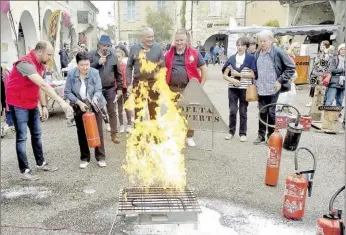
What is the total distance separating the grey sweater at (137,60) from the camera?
6051 millimetres

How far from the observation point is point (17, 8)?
12891mm

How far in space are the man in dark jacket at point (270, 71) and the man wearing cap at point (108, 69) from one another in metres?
2.48

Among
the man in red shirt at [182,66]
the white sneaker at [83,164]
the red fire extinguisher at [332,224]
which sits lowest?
the white sneaker at [83,164]

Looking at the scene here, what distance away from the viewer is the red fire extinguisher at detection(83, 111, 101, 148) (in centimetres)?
491

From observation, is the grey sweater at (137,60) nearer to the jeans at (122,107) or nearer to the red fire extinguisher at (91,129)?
the jeans at (122,107)

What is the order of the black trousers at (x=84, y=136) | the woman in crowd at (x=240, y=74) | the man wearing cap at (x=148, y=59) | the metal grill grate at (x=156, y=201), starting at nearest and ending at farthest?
the metal grill grate at (x=156, y=201) → the black trousers at (x=84, y=136) → the man wearing cap at (x=148, y=59) → the woman in crowd at (x=240, y=74)

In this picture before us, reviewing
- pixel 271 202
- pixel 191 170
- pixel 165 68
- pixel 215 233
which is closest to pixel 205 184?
pixel 191 170

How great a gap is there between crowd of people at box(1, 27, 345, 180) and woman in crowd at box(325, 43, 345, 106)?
2.08 m

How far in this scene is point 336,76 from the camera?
8180 mm

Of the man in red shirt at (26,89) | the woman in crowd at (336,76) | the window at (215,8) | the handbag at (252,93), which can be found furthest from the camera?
the window at (215,8)

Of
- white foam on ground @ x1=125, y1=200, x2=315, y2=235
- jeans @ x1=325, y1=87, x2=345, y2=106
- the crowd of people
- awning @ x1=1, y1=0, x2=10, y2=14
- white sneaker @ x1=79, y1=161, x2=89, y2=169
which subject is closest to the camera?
white foam on ground @ x1=125, y1=200, x2=315, y2=235


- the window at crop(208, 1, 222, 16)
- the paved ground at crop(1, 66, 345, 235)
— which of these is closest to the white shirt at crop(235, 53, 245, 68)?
the paved ground at crop(1, 66, 345, 235)

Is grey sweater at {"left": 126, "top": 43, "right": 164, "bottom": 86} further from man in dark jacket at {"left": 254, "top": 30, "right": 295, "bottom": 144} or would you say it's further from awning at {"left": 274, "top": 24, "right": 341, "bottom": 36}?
awning at {"left": 274, "top": 24, "right": 341, "bottom": 36}

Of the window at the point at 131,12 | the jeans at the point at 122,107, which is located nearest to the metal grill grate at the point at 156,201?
the jeans at the point at 122,107
